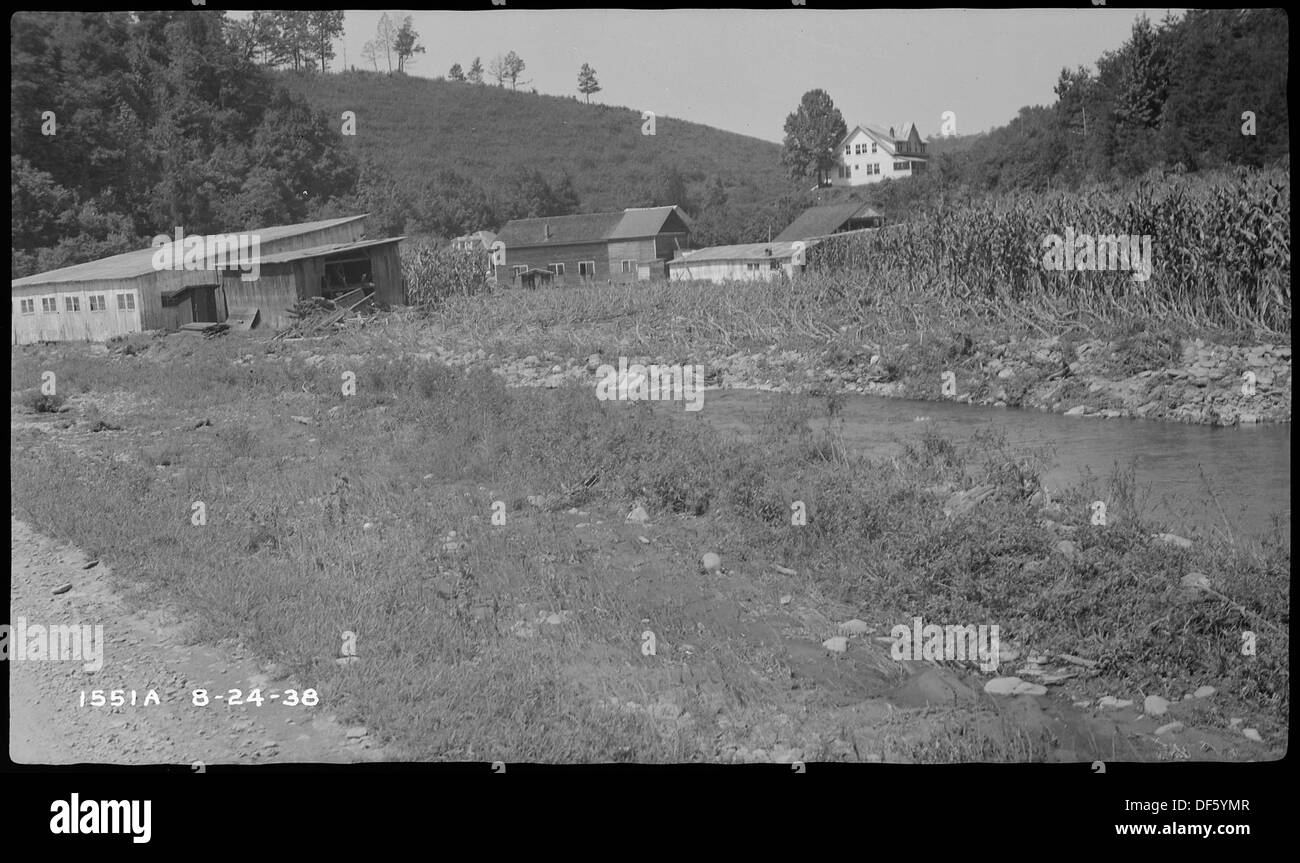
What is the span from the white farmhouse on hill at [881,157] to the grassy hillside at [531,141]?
3.78m

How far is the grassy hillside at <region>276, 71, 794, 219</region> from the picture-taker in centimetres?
2712

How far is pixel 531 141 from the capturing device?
31.0 meters

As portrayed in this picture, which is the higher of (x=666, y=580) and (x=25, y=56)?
(x=25, y=56)

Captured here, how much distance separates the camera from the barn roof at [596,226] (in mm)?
30328

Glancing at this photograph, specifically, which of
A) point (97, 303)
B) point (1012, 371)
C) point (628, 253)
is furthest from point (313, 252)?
point (1012, 371)

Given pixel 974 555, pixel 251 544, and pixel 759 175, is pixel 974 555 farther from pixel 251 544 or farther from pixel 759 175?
pixel 759 175

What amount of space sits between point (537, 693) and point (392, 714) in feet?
2.61

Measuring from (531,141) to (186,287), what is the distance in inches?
406

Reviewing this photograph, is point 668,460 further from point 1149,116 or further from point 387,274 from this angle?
point 387,274

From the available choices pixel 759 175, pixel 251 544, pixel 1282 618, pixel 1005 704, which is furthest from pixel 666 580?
pixel 759 175

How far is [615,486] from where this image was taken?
34.9 ft

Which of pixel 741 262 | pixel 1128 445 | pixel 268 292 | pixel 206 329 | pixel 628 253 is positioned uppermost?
pixel 741 262

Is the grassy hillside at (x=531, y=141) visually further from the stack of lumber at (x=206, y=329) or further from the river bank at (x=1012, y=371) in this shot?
the stack of lumber at (x=206, y=329)
